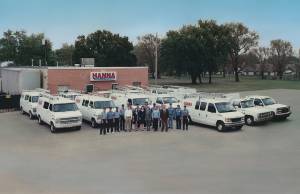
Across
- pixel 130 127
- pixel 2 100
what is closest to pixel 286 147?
pixel 130 127

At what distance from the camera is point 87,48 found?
8306cm

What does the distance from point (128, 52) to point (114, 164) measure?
6605cm

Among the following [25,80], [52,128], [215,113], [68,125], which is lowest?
[52,128]

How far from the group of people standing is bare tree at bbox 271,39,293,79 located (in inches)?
4109

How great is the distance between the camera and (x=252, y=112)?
2770 centimetres

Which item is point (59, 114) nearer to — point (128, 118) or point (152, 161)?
point (128, 118)

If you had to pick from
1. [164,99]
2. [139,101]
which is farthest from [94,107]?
[164,99]

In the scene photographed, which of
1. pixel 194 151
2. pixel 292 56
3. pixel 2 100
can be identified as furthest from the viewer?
pixel 292 56

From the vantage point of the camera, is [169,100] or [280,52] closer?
[169,100]

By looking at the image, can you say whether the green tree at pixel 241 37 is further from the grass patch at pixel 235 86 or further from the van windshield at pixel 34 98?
the van windshield at pixel 34 98

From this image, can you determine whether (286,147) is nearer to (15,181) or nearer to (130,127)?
(130,127)

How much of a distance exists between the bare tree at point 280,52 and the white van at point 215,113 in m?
103

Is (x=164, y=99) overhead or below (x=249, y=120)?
overhead

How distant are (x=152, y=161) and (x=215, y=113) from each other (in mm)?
9140
